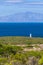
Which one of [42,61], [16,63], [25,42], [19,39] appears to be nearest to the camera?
[16,63]

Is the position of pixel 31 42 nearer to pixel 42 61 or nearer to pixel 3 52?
pixel 3 52

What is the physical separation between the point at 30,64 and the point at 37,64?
0.67m

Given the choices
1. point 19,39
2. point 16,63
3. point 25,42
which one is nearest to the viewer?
point 16,63

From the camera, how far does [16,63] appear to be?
26.1 metres

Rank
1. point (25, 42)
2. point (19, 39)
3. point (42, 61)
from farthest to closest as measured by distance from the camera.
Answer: point (19, 39) → point (25, 42) → point (42, 61)

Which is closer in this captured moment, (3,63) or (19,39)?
(3,63)

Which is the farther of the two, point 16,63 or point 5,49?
point 5,49

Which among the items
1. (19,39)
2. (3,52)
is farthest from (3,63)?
(19,39)

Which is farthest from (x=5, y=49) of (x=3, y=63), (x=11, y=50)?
(x=3, y=63)

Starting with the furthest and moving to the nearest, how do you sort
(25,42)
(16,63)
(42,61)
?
(25,42)
(42,61)
(16,63)

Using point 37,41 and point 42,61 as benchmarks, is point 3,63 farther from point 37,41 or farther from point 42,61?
point 37,41

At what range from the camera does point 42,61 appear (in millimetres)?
27969

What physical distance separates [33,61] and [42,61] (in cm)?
106

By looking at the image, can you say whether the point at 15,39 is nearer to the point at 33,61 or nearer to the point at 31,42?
the point at 31,42
